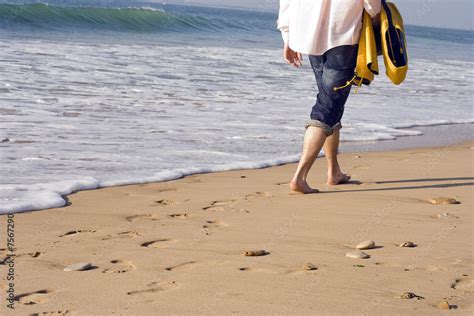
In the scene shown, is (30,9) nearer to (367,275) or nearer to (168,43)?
(168,43)

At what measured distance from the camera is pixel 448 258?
3613mm

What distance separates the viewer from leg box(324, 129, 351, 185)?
5328mm

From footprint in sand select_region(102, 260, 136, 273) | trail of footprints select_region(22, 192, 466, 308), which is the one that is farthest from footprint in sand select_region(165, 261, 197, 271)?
footprint in sand select_region(102, 260, 136, 273)

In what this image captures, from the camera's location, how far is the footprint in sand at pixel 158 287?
3057mm

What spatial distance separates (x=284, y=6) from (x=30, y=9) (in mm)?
19016

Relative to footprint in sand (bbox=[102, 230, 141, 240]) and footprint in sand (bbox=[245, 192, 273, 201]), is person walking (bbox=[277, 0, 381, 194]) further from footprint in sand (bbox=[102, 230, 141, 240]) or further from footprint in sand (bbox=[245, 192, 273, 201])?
footprint in sand (bbox=[102, 230, 141, 240])

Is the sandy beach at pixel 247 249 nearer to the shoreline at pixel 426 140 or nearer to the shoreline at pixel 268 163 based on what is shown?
the shoreline at pixel 268 163

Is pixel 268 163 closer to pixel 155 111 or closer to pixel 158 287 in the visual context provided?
pixel 155 111

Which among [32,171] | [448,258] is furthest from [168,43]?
[448,258]

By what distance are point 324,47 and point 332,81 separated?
196 millimetres

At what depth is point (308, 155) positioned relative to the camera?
511 centimetres

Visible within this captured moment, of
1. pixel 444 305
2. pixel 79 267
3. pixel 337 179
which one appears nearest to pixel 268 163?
pixel 337 179

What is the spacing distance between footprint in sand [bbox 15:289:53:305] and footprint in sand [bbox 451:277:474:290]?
1427mm

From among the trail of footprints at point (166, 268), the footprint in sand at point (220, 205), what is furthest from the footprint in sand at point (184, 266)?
the footprint in sand at point (220, 205)
